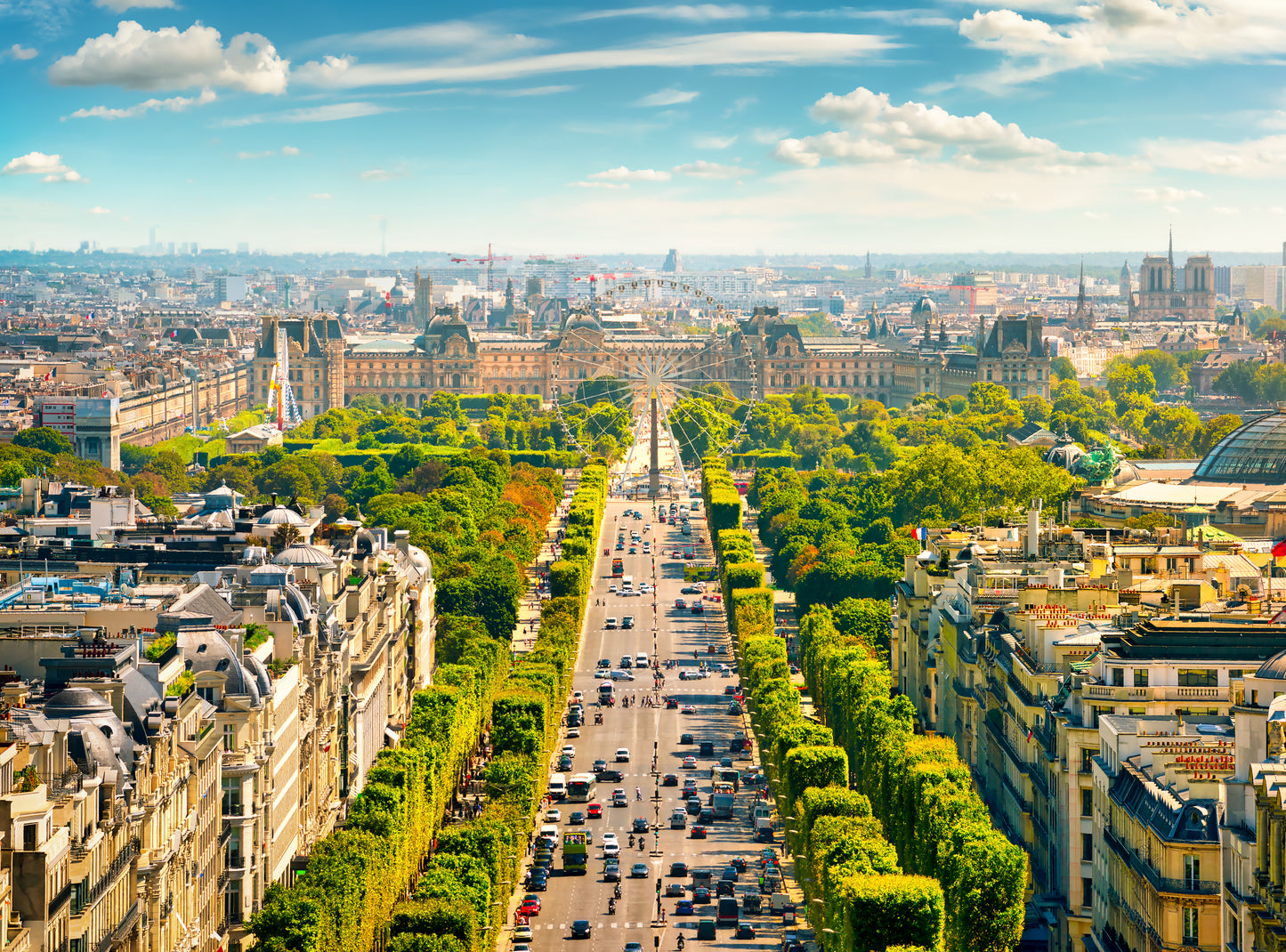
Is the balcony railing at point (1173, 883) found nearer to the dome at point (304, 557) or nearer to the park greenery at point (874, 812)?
the park greenery at point (874, 812)

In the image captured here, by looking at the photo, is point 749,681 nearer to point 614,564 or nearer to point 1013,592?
point 1013,592

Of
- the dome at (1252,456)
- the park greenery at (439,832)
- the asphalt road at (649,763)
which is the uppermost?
the dome at (1252,456)

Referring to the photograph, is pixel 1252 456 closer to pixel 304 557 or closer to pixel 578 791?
pixel 578 791

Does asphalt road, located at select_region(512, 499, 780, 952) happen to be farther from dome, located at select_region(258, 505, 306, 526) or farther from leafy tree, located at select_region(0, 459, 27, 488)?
leafy tree, located at select_region(0, 459, 27, 488)

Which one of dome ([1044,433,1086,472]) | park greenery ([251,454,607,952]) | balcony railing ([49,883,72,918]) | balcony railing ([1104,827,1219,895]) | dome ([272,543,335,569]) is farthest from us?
dome ([1044,433,1086,472])

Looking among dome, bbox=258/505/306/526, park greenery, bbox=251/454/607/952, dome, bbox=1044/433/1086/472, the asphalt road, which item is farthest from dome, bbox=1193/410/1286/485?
dome, bbox=258/505/306/526

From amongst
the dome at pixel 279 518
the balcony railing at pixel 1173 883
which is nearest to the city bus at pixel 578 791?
the dome at pixel 279 518
